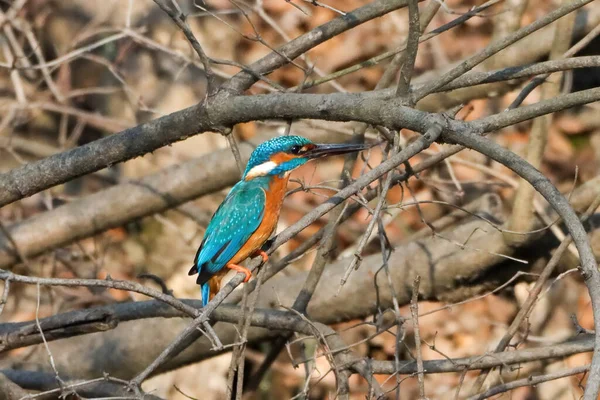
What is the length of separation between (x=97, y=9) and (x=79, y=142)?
1206 mm

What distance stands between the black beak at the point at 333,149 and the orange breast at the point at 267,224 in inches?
7.7

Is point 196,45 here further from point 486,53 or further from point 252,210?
point 486,53

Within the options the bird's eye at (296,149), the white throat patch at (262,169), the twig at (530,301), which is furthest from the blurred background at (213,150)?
the twig at (530,301)

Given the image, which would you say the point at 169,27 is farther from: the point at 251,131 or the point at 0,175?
the point at 0,175

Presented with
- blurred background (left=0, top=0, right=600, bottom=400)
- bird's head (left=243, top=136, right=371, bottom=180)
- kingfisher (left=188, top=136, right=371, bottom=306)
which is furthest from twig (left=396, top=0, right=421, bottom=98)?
blurred background (left=0, top=0, right=600, bottom=400)

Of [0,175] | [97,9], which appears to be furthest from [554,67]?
[97,9]

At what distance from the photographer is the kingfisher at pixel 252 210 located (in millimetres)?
3576

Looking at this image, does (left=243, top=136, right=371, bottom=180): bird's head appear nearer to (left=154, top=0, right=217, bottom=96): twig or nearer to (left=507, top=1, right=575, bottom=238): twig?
(left=154, top=0, right=217, bottom=96): twig

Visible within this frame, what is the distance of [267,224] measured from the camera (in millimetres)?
3609

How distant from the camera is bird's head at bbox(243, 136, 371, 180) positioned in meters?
3.66

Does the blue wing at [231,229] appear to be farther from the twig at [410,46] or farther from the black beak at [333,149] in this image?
the twig at [410,46]

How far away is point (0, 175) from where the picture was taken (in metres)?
3.35

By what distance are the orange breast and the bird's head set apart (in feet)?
0.18

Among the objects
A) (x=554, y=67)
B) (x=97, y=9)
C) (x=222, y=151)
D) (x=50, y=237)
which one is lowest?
(x=554, y=67)
